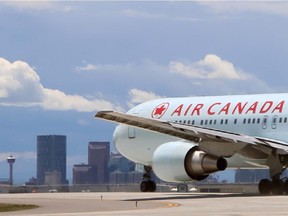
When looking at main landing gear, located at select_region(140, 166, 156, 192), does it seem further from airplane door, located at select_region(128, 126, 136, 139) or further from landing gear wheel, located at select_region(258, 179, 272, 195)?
landing gear wheel, located at select_region(258, 179, 272, 195)

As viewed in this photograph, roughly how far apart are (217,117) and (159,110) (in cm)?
449

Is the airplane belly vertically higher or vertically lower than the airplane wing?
higher

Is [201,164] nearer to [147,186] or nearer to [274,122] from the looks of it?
[274,122]

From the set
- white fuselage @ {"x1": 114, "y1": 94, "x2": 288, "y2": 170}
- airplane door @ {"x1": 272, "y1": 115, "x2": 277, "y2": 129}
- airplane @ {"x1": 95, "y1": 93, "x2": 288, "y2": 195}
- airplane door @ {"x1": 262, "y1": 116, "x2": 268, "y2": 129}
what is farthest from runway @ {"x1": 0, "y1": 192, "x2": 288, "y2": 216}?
airplane door @ {"x1": 262, "y1": 116, "x2": 268, "y2": 129}

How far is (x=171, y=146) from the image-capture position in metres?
52.2

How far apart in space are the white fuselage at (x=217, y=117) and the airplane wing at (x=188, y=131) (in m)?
1.63

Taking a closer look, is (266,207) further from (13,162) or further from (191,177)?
(13,162)

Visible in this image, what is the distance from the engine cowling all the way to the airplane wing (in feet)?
3.91

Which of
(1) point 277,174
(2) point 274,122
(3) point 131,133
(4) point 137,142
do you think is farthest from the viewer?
(3) point 131,133

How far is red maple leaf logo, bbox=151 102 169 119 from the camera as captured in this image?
189ft

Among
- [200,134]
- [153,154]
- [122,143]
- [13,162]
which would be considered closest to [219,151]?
[200,134]

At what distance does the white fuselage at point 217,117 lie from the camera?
168ft

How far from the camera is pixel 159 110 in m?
58.0

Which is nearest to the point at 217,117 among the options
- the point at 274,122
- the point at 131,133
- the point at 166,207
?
the point at 274,122
